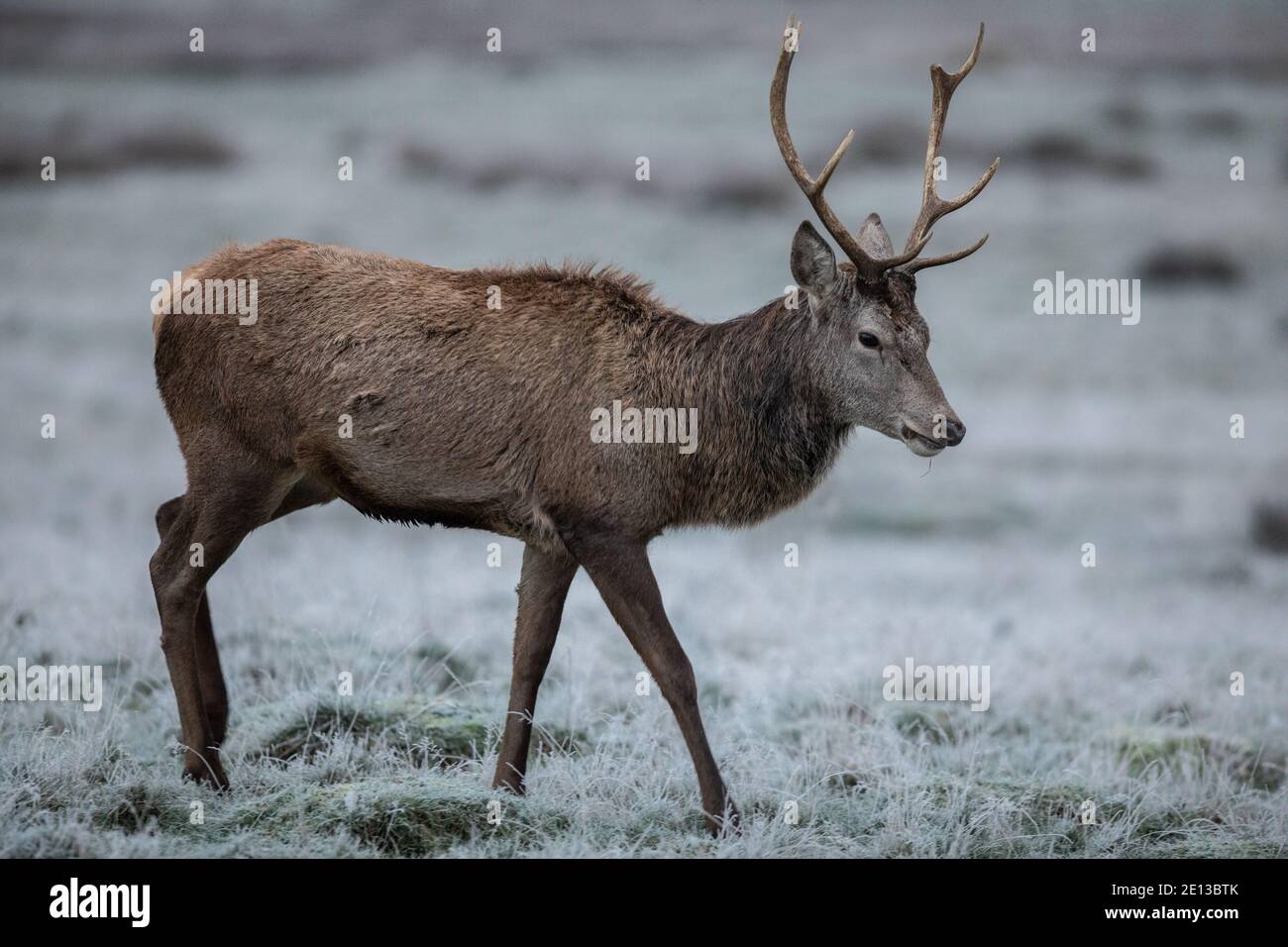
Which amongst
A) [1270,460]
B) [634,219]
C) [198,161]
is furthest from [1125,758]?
[198,161]

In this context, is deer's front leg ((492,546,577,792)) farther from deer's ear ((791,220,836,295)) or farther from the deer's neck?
deer's ear ((791,220,836,295))

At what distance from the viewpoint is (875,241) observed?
8.14 m

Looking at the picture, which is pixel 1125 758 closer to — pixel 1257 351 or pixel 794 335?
pixel 794 335

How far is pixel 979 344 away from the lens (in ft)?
85.7

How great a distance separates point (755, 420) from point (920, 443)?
89 cm

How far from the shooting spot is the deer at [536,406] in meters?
7.43

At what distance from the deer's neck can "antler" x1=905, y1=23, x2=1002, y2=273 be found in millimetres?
678

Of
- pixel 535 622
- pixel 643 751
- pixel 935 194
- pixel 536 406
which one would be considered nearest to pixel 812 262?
pixel 935 194

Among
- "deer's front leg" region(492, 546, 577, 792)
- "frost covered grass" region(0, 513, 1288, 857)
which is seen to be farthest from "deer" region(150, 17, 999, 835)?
"frost covered grass" region(0, 513, 1288, 857)

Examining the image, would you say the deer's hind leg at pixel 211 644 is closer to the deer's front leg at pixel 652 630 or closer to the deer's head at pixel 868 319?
the deer's front leg at pixel 652 630

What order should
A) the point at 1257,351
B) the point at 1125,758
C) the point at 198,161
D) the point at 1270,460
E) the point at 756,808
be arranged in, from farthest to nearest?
the point at 198,161 → the point at 1257,351 → the point at 1270,460 → the point at 1125,758 → the point at 756,808

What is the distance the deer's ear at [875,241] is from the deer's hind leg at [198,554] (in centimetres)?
322

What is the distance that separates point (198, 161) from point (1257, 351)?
21988mm

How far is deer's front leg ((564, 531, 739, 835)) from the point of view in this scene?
7.33m
